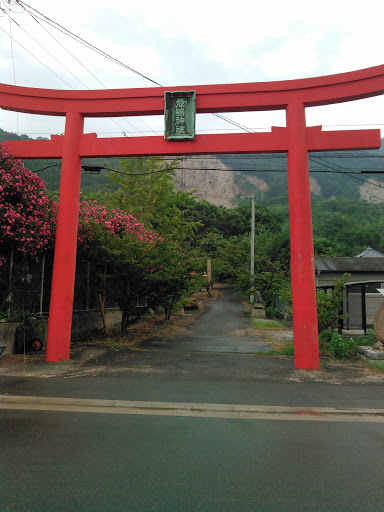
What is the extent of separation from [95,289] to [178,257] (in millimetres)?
3449

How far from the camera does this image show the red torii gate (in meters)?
8.83

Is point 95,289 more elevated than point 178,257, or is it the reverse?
point 178,257

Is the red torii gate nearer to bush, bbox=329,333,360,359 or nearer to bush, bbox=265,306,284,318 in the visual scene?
bush, bbox=329,333,360,359

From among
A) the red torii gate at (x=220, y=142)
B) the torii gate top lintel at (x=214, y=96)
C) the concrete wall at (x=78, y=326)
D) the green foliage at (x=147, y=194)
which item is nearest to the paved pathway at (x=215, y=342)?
the concrete wall at (x=78, y=326)

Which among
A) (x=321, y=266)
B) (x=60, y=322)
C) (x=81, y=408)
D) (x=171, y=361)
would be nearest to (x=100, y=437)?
(x=81, y=408)

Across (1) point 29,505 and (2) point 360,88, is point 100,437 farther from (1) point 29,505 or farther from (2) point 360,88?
(2) point 360,88

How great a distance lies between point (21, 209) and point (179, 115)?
16.1 ft

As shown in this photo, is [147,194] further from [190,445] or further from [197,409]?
[190,445]

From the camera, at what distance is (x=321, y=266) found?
2373cm

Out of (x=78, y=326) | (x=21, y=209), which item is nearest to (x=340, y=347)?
(x=78, y=326)

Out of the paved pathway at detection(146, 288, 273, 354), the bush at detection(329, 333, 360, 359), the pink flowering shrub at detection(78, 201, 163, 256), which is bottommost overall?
the paved pathway at detection(146, 288, 273, 354)

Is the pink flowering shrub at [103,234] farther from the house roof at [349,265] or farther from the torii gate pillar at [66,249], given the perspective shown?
the house roof at [349,265]

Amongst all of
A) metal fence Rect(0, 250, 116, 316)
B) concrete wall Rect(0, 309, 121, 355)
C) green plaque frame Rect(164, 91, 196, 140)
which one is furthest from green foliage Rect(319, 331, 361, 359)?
concrete wall Rect(0, 309, 121, 355)

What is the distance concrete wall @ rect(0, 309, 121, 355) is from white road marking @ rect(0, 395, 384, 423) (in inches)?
169
